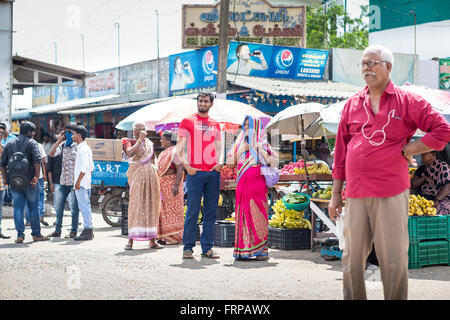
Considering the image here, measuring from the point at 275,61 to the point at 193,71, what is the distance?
317cm

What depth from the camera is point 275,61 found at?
76.6 feet

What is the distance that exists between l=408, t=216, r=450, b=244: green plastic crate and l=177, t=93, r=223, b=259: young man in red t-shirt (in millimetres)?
2590

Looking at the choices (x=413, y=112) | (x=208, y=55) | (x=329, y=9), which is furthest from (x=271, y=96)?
(x=329, y=9)

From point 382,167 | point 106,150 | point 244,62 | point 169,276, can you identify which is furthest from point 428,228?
point 244,62

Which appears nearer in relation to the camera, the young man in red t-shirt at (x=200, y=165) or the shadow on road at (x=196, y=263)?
the shadow on road at (x=196, y=263)

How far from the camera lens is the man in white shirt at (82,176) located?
10.8 meters

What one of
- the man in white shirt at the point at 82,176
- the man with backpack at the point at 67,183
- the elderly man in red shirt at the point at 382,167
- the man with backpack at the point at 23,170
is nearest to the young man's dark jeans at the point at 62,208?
the man with backpack at the point at 67,183

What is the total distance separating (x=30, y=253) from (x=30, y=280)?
2275mm

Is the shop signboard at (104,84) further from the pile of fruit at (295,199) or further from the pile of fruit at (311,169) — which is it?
the pile of fruit at (295,199)

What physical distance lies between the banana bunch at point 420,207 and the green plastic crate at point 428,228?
3.1 inches

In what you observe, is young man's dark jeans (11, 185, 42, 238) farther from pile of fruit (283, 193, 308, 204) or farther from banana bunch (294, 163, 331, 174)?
banana bunch (294, 163, 331, 174)

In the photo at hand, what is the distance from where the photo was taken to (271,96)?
21047 mm

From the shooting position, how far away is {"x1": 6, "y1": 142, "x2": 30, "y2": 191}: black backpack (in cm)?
1032
